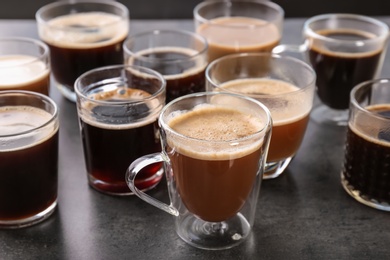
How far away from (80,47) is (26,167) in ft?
1.49

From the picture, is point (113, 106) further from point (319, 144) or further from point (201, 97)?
point (319, 144)

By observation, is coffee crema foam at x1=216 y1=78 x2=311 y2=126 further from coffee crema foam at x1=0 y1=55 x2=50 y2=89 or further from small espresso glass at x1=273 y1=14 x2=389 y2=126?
coffee crema foam at x1=0 y1=55 x2=50 y2=89

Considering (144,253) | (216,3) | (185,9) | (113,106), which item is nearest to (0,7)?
(185,9)

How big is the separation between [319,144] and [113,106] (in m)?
0.45

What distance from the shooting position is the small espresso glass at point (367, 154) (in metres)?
1.17

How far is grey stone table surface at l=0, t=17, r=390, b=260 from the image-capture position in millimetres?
1101

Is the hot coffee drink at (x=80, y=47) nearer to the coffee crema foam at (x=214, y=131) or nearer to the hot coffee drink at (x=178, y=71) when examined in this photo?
the hot coffee drink at (x=178, y=71)

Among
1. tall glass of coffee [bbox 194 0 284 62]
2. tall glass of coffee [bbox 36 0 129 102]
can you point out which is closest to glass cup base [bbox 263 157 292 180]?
tall glass of coffee [bbox 194 0 284 62]

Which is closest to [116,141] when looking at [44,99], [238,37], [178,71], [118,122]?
[118,122]

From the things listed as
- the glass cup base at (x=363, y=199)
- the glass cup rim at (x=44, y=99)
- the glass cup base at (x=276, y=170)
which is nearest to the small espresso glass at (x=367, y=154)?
the glass cup base at (x=363, y=199)

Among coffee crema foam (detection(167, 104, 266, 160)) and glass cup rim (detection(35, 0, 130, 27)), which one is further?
glass cup rim (detection(35, 0, 130, 27))

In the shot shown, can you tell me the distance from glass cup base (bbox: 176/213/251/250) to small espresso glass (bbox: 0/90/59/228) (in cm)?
23

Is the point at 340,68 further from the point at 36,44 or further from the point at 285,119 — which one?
the point at 36,44

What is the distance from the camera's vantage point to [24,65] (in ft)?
4.47
